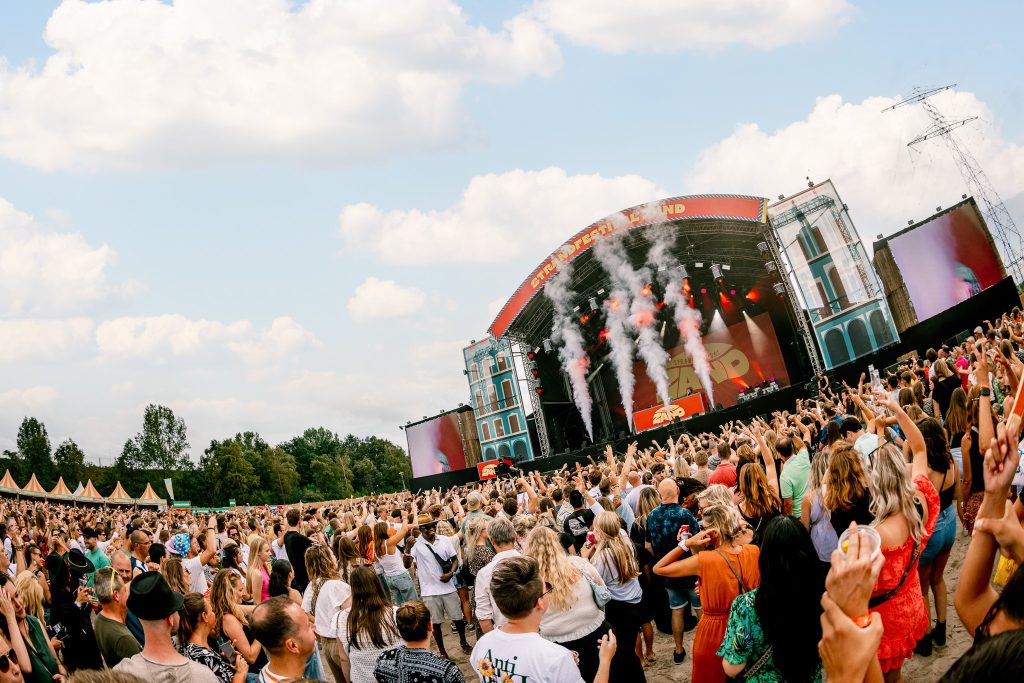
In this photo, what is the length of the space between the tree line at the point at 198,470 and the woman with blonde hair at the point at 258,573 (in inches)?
2322

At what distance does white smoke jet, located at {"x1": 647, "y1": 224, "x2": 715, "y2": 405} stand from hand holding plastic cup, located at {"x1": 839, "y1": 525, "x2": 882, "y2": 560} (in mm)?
21127

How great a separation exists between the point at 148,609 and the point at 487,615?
3012 millimetres

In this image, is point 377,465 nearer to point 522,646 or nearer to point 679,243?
point 679,243

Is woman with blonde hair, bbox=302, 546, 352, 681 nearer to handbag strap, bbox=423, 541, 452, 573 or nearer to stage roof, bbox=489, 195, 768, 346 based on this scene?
handbag strap, bbox=423, 541, 452, 573

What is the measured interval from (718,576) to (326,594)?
3.14 m

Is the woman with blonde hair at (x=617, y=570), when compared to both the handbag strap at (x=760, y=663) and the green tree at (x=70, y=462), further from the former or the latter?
the green tree at (x=70, y=462)

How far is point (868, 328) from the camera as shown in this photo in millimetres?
21203

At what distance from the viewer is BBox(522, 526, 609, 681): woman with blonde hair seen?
4082 millimetres

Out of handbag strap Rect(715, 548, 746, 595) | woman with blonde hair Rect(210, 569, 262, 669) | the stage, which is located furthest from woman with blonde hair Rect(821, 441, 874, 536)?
the stage

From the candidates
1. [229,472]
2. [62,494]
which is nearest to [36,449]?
[229,472]

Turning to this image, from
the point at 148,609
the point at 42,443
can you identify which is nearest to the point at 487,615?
the point at 148,609

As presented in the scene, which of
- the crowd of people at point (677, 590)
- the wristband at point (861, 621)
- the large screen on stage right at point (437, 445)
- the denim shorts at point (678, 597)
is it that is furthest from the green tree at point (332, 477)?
the wristband at point (861, 621)

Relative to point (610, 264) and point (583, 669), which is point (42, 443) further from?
point (583, 669)

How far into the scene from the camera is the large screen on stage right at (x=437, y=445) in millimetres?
37281
